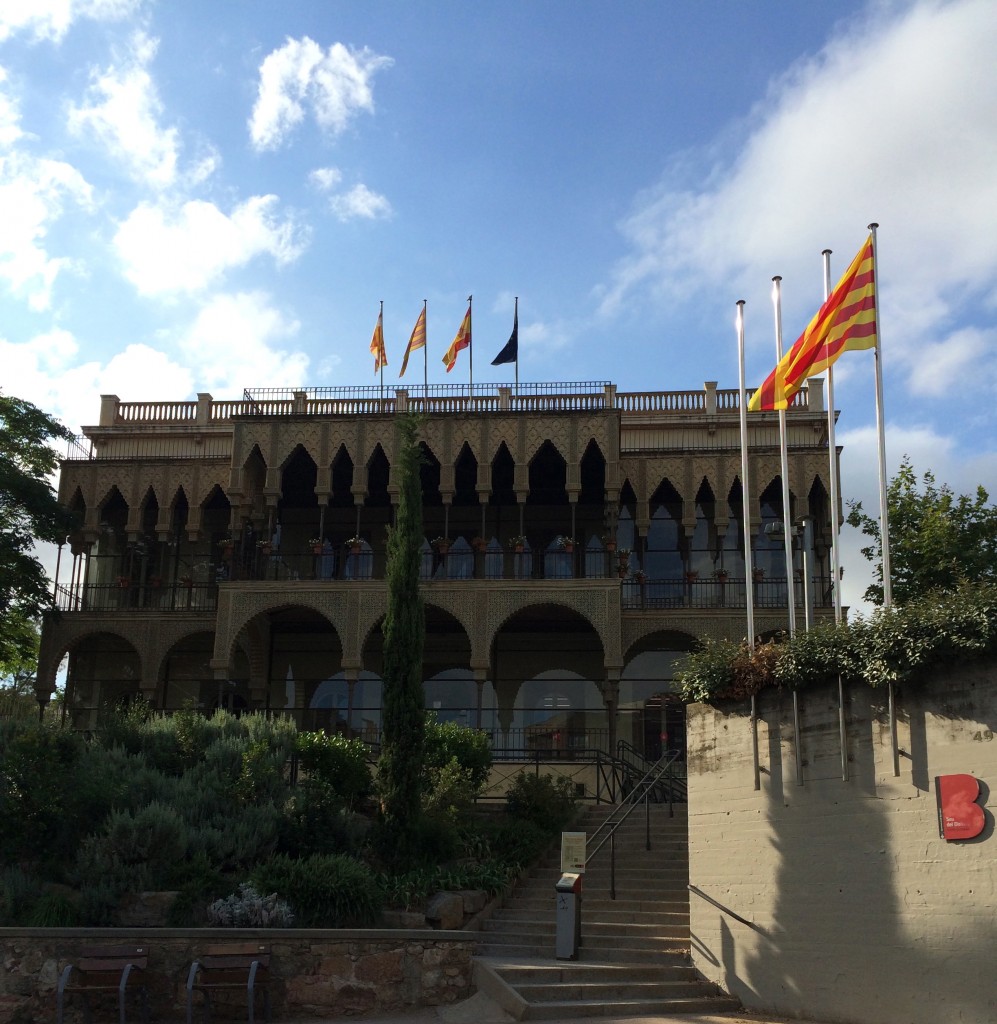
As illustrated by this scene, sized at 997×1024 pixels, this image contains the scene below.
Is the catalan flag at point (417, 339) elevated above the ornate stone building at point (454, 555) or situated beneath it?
elevated above

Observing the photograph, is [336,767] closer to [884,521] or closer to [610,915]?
[610,915]

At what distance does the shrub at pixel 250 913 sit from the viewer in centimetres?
1513

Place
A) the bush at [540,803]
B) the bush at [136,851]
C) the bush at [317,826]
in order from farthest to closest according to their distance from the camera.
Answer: the bush at [540,803]
the bush at [317,826]
the bush at [136,851]

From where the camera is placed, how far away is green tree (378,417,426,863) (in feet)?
60.3

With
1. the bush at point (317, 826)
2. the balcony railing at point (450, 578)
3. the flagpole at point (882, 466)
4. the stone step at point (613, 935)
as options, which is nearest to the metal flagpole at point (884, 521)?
the flagpole at point (882, 466)

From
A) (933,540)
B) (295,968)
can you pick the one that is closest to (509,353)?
(933,540)

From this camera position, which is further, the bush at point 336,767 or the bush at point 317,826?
the bush at point 336,767

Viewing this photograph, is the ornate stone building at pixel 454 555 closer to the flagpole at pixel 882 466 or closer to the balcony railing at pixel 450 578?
the balcony railing at pixel 450 578

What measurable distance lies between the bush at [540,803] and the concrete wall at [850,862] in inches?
197

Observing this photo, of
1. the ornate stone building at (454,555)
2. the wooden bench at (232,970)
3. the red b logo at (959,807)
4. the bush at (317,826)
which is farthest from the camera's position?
the ornate stone building at (454,555)

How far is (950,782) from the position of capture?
493 inches

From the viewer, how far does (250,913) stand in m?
15.2

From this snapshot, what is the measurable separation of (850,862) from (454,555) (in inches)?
737

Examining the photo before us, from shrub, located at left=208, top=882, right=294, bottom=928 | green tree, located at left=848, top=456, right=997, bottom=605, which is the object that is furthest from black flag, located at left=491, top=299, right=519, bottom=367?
shrub, located at left=208, top=882, right=294, bottom=928
